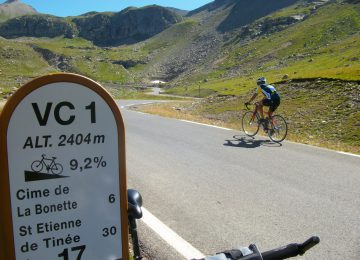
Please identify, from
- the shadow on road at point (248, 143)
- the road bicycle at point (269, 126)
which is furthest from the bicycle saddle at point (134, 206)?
the road bicycle at point (269, 126)

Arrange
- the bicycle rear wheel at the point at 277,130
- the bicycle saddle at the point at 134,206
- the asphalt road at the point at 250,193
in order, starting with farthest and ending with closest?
the bicycle rear wheel at the point at 277,130 < the asphalt road at the point at 250,193 < the bicycle saddle at the point at 134,206

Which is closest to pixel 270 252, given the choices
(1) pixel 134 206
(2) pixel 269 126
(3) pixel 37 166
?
(1) pixel 134 206

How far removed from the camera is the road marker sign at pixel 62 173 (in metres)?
2.10

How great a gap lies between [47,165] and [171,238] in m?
3.26

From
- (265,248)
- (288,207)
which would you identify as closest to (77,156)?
(265,248)

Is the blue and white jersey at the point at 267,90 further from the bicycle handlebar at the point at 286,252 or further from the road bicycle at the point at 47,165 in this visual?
the road bicycle at the point at 47,165

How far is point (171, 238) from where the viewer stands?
5164 mm

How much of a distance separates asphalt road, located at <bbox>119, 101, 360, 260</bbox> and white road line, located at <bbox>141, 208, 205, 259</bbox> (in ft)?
0.31

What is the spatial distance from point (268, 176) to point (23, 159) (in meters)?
6.81

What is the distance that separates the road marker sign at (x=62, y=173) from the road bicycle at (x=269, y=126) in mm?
11422

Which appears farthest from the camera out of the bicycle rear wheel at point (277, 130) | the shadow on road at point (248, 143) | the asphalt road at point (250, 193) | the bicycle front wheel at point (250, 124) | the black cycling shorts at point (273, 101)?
the bicycle front wheel at point (250, 124)

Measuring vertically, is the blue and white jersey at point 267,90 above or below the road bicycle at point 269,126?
above

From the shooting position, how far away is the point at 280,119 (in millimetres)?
13906

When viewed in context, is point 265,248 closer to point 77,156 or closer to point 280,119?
point 77,156
